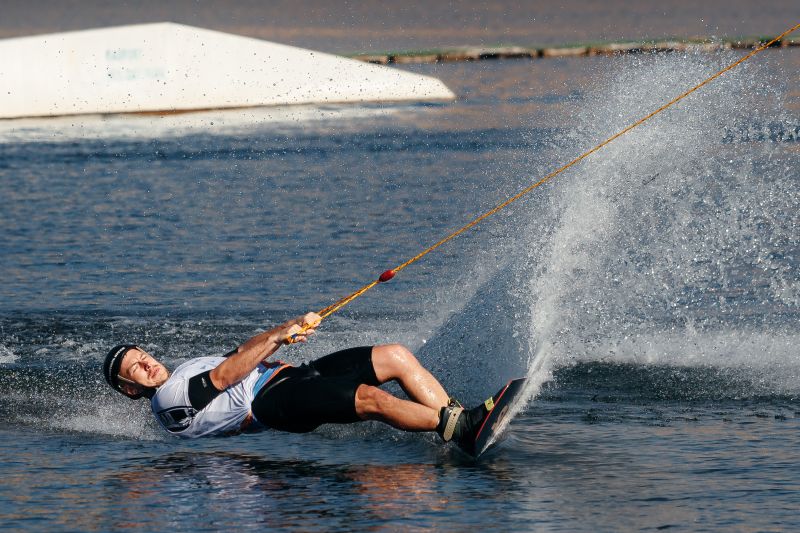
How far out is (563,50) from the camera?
37562 millimetres

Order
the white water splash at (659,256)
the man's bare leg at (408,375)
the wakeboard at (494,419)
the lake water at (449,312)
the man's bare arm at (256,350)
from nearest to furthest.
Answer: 1. the lake water at (449,312)
2. the man's bare arm at (256,350)
3. the wakeboard at (494,419)
4. the man's bare leg at (408,375)
5. the white water splash at (659,256)

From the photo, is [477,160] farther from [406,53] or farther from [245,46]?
[406,53]

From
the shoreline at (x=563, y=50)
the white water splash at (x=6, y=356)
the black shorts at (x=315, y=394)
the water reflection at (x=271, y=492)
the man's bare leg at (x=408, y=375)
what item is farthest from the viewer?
the shoreline at (x=563, y=50)

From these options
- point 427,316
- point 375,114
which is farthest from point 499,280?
point 375,114

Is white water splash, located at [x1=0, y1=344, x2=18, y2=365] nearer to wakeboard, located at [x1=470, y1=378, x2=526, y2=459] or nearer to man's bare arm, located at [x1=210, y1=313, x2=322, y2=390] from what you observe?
man's bare arm, located at [x1=210, y1=313, x2=322, y2=390]

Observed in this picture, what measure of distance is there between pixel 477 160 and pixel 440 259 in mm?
6969

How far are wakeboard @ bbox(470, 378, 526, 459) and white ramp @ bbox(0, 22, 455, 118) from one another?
2139 centimetres

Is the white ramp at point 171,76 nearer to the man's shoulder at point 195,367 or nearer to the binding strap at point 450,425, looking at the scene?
the man's shoulder at point 195,367

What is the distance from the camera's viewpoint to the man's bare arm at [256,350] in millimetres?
7777

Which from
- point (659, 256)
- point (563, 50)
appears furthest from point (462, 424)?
point (563, 50)

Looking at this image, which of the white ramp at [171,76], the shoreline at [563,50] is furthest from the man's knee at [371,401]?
the shoreline at [563,50]

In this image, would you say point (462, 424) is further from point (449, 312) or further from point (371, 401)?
point (449, 312)

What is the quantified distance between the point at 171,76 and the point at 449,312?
19365mm

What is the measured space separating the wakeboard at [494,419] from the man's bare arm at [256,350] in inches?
43.9
